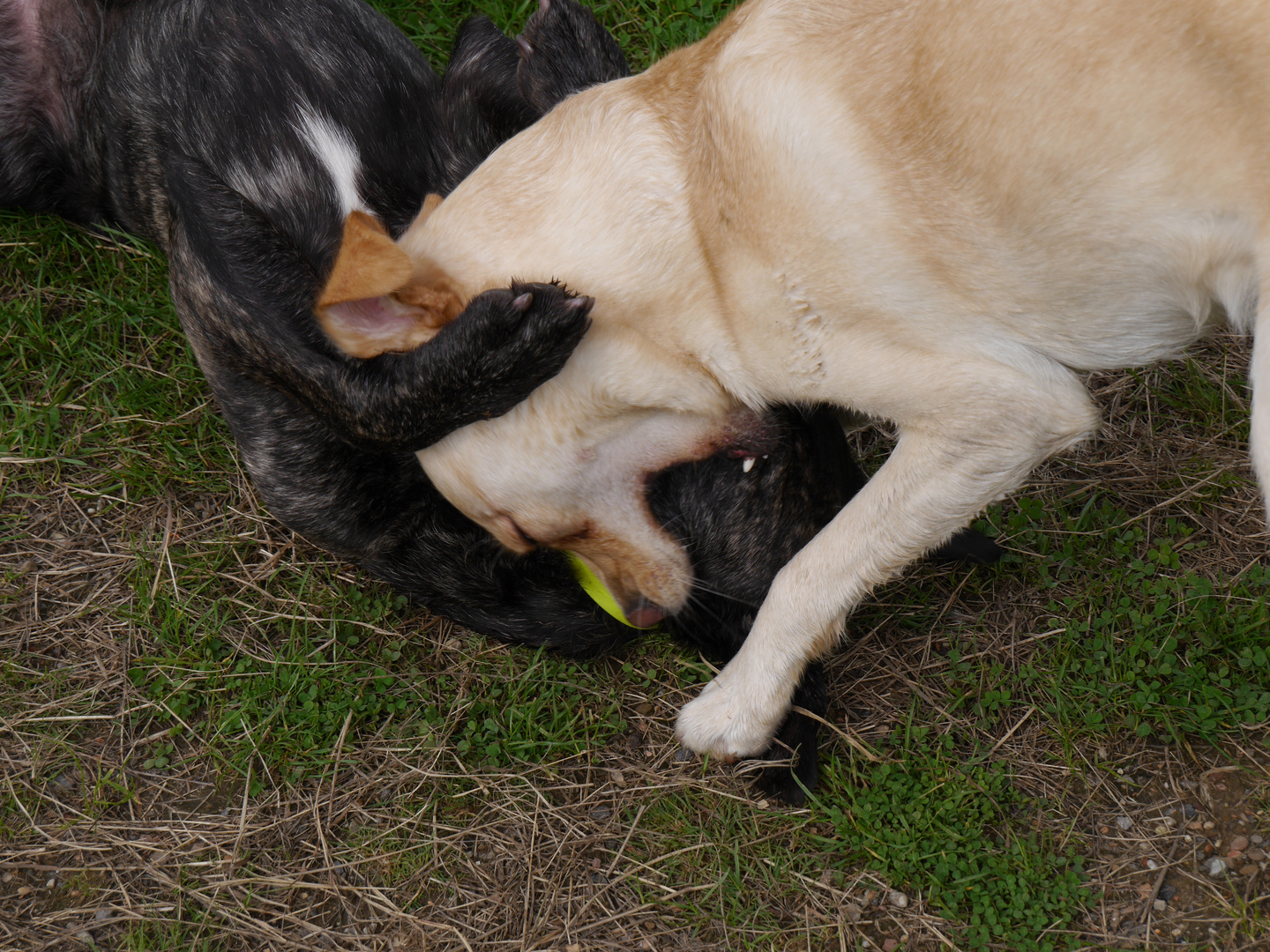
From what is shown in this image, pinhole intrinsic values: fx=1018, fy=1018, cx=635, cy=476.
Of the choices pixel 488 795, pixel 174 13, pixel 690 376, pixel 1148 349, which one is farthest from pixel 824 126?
pixel 174 13

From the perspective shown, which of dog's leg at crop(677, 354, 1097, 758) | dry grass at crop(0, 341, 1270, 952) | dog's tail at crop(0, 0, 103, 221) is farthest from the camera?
dog's tail at crop(0, 0, 103, 221)

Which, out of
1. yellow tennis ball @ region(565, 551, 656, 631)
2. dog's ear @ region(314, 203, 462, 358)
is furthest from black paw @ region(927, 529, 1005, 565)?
dog's ear @ region(314, 203, 462, 358)

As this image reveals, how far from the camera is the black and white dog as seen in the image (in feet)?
10.4

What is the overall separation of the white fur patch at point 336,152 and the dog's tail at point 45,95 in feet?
3.70

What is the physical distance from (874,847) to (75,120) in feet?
13.5

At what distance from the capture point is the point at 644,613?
329cm

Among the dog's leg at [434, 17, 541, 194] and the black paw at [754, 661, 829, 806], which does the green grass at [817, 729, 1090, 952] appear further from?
the dog's leg at [434, 17, 541, 194]

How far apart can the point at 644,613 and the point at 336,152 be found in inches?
78.6

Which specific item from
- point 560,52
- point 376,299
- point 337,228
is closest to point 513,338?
point 376,299

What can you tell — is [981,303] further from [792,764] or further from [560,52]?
[560,52]

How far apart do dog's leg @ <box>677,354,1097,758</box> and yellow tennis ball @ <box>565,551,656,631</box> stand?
0.42 m

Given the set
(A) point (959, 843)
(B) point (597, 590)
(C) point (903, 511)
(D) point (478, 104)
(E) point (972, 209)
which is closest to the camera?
(E) point (972, 209)

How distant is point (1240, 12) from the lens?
2031 millimetres

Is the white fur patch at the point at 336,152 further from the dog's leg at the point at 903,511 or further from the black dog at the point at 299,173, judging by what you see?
the dog's leg at the point at 903,511
